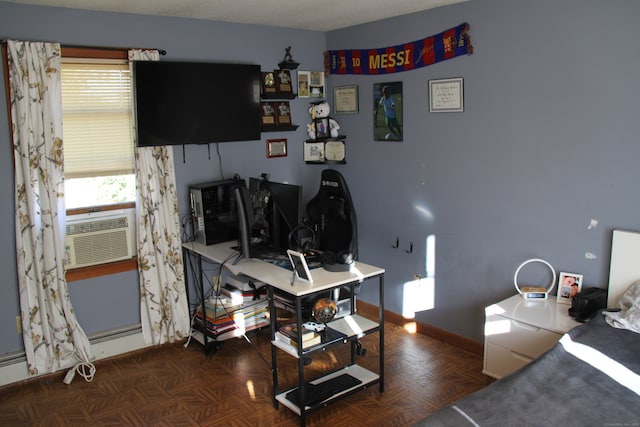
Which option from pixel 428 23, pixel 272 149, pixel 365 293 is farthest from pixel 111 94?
pixel 365 293

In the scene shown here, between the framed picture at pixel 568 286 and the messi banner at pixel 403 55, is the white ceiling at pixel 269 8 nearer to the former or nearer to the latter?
the messi banner at pixel 403 55

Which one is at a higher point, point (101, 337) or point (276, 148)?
point (276, 148)

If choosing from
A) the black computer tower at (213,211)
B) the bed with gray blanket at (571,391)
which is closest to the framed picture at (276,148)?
the black computer tower at (213,211)

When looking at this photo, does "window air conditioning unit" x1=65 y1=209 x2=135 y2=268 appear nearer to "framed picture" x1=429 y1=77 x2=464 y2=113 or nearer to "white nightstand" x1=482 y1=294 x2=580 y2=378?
"framed picture" x1=429 y1=77 x2=464 y2=113

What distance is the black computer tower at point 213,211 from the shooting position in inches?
166

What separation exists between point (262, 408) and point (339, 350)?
0.94m

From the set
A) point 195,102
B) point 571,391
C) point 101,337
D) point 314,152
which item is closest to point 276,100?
point 314,152

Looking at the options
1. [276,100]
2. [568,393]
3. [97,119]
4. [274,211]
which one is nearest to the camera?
[568,393]

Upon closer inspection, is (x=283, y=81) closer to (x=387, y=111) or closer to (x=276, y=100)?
(x=276, y=100)

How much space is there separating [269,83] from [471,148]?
1793 mm

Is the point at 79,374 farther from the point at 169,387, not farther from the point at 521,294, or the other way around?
the point at 521,294

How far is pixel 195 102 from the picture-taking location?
4.13m

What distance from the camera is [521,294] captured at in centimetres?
354

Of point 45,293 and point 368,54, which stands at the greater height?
point 368,54
